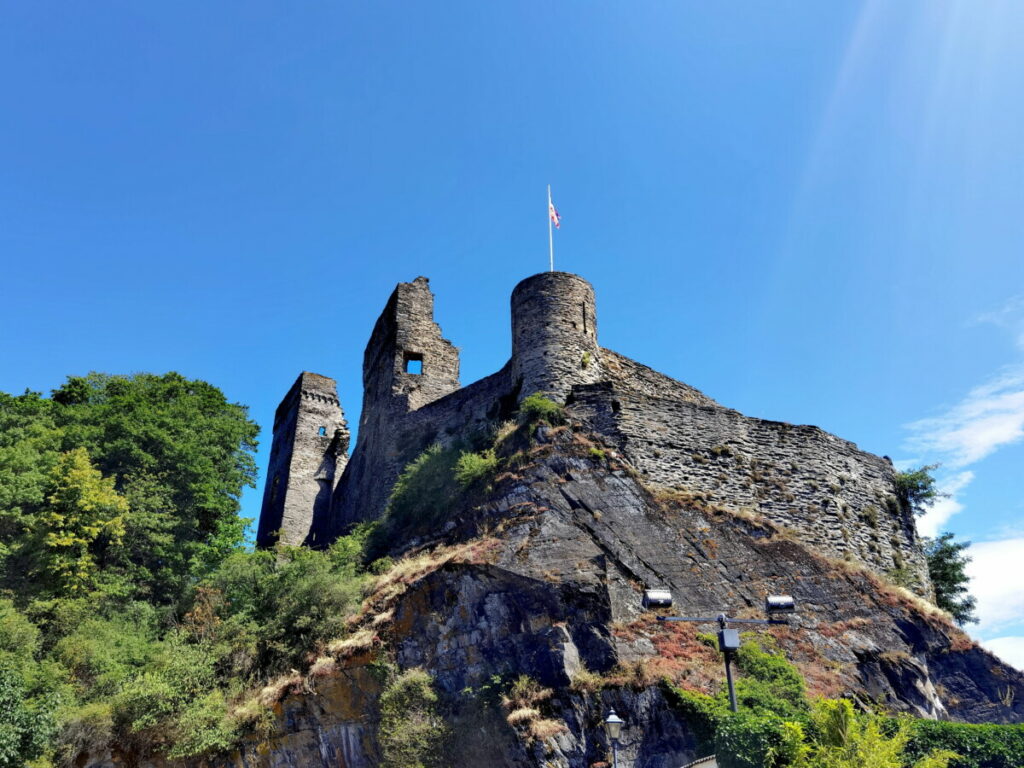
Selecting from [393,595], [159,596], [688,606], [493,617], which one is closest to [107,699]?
[159,596]

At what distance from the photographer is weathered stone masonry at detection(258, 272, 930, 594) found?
19.7 m

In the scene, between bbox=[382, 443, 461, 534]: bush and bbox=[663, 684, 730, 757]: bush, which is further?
bbox=[382, 443, 461, 534]: bush

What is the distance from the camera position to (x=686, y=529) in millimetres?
17703

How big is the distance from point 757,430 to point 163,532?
18.3m

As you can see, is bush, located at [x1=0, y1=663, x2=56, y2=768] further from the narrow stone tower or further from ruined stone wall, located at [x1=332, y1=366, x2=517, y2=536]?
the narrow stone tower

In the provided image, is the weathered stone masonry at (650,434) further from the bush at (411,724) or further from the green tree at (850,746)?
the green tree at (850,746)

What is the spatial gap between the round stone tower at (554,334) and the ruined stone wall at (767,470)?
0.88m

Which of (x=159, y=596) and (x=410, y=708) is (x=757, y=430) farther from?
(x=159, y=596)

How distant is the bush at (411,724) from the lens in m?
14.0

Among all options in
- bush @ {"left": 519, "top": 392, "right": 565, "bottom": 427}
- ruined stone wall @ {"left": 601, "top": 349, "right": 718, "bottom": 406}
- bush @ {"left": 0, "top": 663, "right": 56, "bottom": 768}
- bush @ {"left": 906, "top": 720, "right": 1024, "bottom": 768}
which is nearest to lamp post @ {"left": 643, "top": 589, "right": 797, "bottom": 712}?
bush @ {"left": 906, "top": 720, "right": 1024, "bottom": 768}

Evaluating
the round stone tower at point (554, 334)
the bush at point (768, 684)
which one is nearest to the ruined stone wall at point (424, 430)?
the round stone tower at point (554, 334)

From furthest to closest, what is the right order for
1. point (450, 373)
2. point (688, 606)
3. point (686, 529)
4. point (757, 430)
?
point (450, 373)
point (757, 430)
point (686, 529)
point (688, 606)

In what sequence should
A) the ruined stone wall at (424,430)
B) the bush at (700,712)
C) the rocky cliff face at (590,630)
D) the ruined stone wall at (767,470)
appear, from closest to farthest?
the bush at (700,712) → the rocky cliff face at (590,630) → the ruined stone wall at (767,470) → the ruined stone wall at (424,430)

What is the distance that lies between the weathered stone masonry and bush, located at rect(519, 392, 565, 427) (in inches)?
26.3
